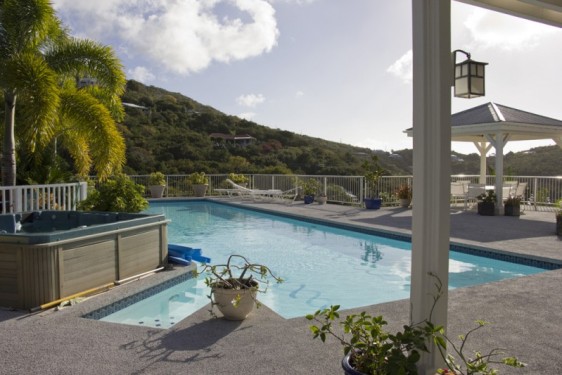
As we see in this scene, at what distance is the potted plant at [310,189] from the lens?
1410 centimetres

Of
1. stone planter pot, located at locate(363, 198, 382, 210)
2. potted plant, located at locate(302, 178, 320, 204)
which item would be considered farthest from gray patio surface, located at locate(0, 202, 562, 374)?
potted plant, located at locate(302, 178, 320, 204)

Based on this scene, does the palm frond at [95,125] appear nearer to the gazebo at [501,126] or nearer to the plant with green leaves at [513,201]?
the gazebo at [501,126]

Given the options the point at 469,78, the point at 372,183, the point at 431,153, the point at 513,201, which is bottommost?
the point at 513,201

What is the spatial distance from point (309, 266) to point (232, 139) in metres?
26.2

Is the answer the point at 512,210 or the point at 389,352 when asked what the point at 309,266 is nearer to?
the point at 389,352

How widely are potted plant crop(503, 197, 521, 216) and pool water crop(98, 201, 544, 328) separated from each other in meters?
4.27

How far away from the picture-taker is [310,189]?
14461mm

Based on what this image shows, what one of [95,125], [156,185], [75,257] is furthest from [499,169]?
[156,185]

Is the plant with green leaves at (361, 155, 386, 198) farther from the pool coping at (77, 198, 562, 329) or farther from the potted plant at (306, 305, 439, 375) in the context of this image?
the potted plant at (306, 305, 439, 375)

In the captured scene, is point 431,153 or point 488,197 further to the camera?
point 488,197

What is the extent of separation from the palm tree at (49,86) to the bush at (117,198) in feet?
4.16

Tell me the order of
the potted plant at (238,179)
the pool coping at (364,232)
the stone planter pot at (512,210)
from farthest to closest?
1. the potted plant at (238,179)
2. the stone planter pot at (512,210)
3. the pool coping at (364,232)

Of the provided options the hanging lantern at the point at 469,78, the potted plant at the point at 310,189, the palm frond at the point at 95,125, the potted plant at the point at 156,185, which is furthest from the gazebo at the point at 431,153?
the potted plant at the point at 156,185

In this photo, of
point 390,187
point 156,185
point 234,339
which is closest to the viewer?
point 234,339
